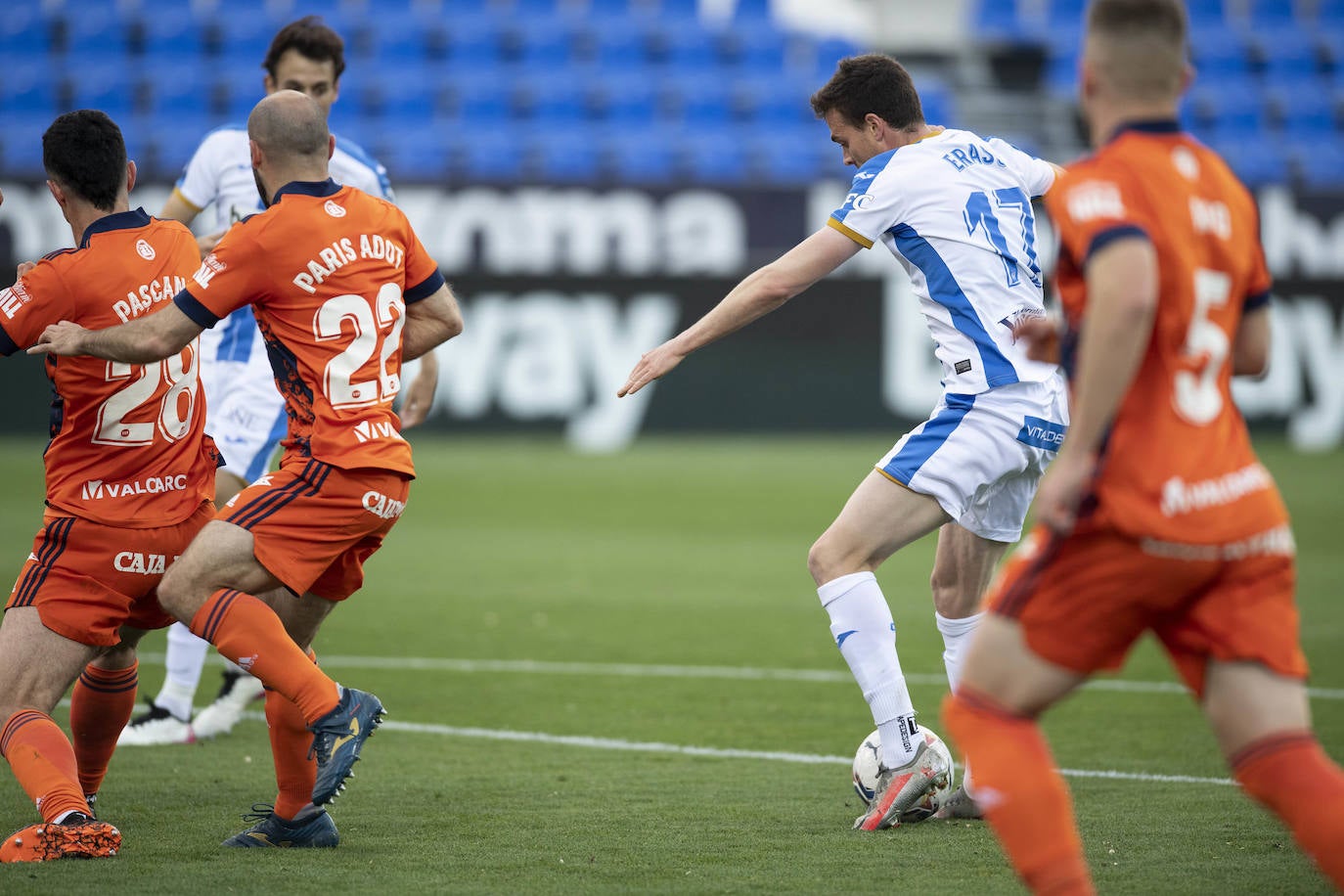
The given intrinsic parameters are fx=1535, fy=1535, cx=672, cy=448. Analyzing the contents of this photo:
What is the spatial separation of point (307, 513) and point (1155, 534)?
2419 mm

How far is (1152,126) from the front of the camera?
10.3ft

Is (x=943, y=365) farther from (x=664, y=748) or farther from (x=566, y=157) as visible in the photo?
(x=566, y=157)

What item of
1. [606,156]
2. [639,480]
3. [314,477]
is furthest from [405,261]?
[606,156]

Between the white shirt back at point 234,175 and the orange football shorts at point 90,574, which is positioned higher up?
the white shirt back at point 234,175

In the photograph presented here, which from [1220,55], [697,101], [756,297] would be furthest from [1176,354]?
[1220,55]

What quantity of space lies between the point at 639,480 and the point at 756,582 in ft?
16.2

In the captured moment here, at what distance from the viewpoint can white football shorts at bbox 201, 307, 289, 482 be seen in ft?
22.6

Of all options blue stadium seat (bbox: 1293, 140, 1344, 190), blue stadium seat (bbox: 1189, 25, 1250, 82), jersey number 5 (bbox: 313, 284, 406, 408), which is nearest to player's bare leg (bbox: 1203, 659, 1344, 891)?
jersey number 5 (bbox: 313, 284, 406, 408)

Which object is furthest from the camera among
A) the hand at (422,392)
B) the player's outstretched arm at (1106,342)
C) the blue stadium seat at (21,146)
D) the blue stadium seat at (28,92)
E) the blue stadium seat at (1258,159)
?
the blue stadium seat at (1258,159)

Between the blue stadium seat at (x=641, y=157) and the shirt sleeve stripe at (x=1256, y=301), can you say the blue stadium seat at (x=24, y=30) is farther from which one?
the shirt sleeve stripe at (x=1256, y=301)

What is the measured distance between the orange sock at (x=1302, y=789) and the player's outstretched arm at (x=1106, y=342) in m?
0.65

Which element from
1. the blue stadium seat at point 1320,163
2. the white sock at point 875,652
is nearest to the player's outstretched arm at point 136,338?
the white sock at point 875,652

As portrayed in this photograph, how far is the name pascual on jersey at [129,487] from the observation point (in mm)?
4562

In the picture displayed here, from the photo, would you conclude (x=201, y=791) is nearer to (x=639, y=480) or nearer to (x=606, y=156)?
(x=639, y=480)
